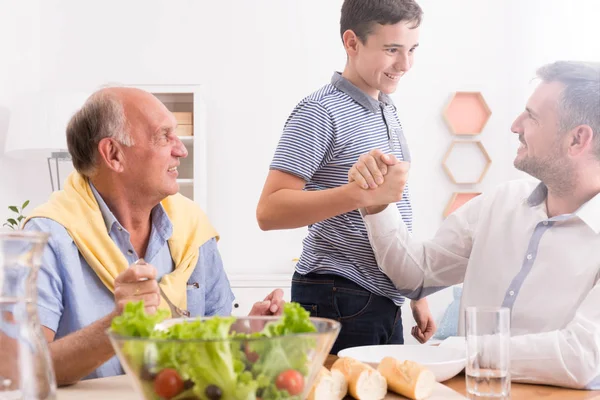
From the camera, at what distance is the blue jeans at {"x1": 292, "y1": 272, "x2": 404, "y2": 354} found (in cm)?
190

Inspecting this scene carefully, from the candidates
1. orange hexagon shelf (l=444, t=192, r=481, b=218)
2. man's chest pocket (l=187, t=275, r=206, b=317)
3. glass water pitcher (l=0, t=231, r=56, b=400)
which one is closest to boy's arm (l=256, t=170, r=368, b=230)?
man's chest pocket (l=187, t=275, r=206, b=317)

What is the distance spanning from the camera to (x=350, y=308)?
1.90m

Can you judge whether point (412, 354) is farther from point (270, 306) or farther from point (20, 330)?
point (20, 330)

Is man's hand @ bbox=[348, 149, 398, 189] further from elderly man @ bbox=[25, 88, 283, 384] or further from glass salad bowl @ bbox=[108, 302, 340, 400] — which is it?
glass salad bowl @ bbox=[108, 302, 340, 400]

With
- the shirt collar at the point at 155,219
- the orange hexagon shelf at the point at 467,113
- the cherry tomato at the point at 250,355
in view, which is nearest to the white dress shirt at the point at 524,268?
the shirt collar at the point at 155,219

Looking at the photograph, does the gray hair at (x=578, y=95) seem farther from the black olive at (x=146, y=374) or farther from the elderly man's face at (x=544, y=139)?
the black olive at (x=146, y=374)

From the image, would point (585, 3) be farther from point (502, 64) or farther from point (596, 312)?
point (596, 312)

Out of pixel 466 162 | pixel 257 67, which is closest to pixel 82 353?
pixel 257 67

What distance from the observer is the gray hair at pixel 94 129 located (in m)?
1.75

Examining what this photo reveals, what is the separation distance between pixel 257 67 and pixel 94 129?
3140 mm

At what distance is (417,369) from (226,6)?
403 cm

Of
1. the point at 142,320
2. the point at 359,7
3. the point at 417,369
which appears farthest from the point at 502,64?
the point at 142,320

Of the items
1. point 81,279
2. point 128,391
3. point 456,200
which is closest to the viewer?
point 128,391

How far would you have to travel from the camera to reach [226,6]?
15.8 ft
